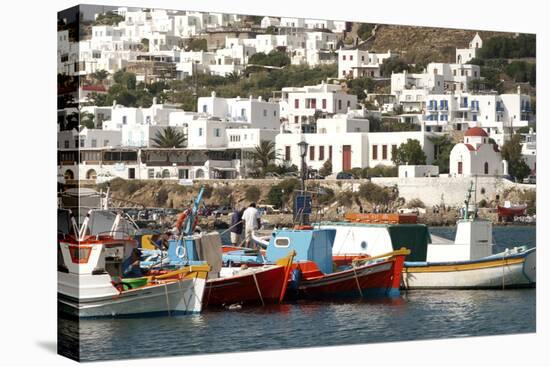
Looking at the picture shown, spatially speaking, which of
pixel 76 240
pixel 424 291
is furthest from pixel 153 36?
pixel 424 291

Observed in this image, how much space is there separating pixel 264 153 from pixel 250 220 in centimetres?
84

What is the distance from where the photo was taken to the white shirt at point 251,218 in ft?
61.2

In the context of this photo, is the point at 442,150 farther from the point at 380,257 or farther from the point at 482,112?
the point at 380,257

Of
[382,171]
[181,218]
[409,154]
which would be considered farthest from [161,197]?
[409,154]

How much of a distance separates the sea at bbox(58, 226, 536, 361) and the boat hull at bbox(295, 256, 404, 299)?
181 millimetres

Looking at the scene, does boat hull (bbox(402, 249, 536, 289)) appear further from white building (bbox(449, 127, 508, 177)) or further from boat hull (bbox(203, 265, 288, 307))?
boat hull (bbox(203, 265, 288, 307))

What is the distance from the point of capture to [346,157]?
19.2 metres

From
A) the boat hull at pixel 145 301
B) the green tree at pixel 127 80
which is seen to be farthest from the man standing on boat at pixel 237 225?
the green tree at pixel 127 80

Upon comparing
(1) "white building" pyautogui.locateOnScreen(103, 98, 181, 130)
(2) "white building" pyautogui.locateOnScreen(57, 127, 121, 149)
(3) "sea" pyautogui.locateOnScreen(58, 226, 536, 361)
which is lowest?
(3) "sea" pyautogui.locateOnScreen(58, 226, 536, 361)

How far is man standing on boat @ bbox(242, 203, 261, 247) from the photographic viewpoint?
61.3 ft

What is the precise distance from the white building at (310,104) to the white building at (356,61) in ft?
0.95

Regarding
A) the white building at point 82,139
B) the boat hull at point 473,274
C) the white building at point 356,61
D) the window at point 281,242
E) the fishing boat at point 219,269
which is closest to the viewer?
the white building at point 82,139

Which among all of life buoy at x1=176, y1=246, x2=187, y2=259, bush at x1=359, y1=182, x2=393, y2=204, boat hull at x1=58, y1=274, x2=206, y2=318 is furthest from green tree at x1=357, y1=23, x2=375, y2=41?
boat hull at x1=58, y1=274, x2=206, y2=318

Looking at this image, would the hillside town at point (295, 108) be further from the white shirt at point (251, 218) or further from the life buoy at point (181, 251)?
the life buoy at point (181, 251)
